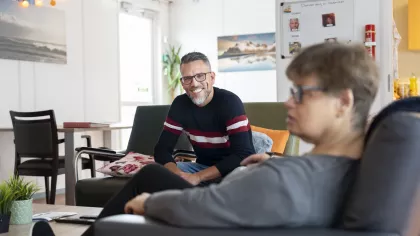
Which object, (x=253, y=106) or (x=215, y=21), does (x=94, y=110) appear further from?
(x=253, y=106)

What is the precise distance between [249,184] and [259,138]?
2034 mm

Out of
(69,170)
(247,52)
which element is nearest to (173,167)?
(69,170)

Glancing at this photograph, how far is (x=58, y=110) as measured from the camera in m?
6.47

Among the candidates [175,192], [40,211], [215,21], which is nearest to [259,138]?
[40,211]

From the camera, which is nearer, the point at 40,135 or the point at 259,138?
the point at 259,138

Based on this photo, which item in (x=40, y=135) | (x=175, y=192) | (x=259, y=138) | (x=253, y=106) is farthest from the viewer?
(x=40, y=135)

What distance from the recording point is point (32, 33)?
6148 millimetres

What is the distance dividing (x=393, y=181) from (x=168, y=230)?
0.50m

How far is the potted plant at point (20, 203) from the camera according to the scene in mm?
2447

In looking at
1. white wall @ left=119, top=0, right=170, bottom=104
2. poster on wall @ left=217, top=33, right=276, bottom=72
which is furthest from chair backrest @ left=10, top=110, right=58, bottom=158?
poster on wall @ left=217, top=33, right=276, bottom=72

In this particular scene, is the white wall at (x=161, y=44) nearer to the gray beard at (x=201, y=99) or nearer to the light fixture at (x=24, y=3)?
the light fixture at (x=24, y=3)

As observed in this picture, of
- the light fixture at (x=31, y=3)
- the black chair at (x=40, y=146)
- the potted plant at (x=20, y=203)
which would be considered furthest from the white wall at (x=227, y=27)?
the potted plant at (x=20, y=203)

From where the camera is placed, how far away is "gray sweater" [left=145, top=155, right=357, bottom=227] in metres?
1.24

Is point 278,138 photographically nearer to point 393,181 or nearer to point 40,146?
point 393,181
